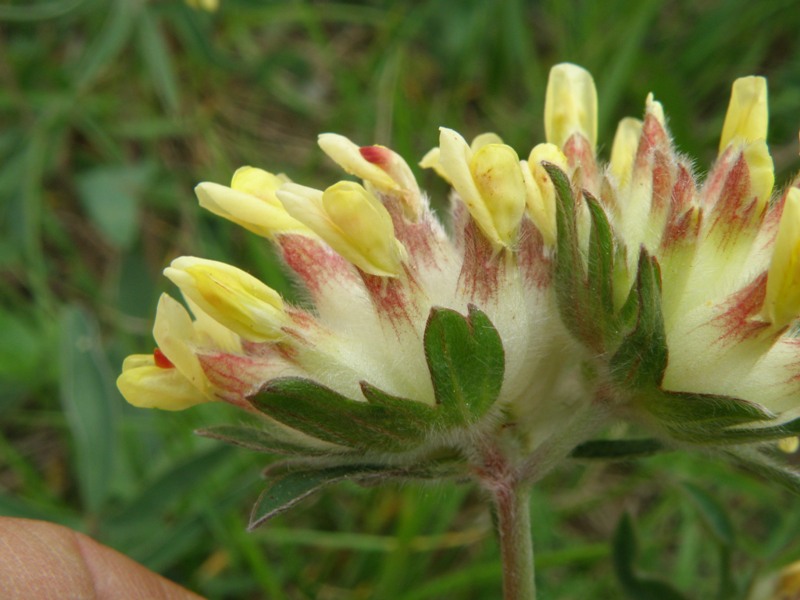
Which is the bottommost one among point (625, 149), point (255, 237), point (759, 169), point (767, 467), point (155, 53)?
point (767, 467)

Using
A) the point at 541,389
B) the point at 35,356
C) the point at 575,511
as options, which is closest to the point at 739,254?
the point at 541,389

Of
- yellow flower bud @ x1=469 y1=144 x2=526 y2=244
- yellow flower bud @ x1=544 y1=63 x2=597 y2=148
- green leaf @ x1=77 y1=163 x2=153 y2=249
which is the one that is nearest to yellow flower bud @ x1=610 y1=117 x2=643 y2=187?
yellow flower bud @ x1=544 y1=63 x2=597 y2=148

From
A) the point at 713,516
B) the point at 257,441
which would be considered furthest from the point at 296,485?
the point at 713,516

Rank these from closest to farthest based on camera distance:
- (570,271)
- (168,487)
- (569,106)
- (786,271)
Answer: (786,271) < (570,271) < (569,106) < (168,487)

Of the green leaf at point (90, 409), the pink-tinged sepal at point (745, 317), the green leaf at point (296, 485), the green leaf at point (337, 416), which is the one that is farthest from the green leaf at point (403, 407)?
the green leaf at point (90, 409)

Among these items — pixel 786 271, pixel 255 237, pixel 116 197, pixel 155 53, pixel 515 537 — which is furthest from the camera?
pixel 116 197

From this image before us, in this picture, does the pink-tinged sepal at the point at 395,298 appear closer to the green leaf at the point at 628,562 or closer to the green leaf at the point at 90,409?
the green leaf at the point at 628,562

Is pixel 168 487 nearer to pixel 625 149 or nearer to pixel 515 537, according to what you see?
pixel 515 537

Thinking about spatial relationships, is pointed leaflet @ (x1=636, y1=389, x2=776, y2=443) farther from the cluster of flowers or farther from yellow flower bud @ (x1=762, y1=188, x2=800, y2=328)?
yellow flower bud @ (x1=762, y1=188, x2=800, y2=328)
